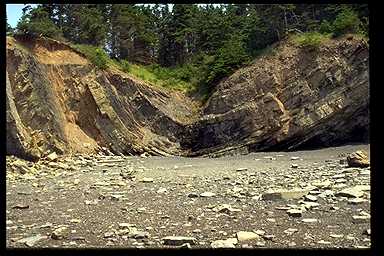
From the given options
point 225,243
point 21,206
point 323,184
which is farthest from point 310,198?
point 21,206

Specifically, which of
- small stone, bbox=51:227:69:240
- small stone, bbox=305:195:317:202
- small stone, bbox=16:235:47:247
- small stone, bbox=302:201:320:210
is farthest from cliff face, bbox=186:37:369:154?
small stone, bbox=16:235:47:247

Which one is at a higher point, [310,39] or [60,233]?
[310,39]

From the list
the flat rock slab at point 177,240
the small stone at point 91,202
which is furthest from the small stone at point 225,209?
the small stone at point 91,202

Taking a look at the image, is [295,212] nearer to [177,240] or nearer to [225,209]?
[225,209]

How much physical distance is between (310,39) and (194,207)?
15.6m

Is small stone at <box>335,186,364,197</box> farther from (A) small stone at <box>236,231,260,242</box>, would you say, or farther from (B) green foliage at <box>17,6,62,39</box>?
(B) green foliage at <box>17,6,62,39</box>

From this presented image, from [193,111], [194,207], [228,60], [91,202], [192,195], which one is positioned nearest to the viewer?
[194,207]

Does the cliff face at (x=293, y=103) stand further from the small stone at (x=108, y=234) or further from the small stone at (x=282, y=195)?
the small stone at (x=108, y=234)

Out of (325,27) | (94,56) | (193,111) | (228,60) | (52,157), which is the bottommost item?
(52,157)

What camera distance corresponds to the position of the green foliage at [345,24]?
20.1 m

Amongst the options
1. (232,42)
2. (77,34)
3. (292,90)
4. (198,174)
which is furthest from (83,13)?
(198,174)

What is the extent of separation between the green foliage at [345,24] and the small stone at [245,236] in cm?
1689

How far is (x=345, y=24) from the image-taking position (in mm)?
20500

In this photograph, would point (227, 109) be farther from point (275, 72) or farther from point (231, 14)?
point (231, 14)
